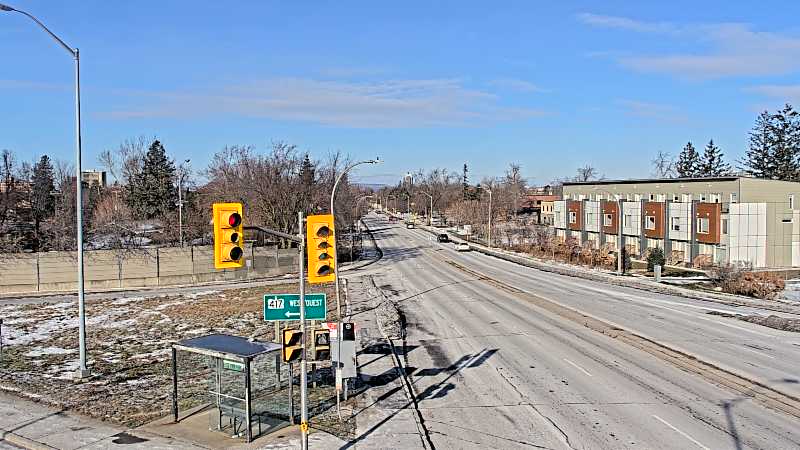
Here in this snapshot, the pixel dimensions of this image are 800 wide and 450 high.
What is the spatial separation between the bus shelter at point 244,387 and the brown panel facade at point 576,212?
66.1 meters

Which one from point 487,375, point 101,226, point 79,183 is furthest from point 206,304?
point 101,226

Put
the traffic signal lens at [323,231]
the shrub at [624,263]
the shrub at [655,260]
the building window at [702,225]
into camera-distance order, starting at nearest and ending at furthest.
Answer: the traffic signal lens at [323,231]
the shrub at [655,260]
the shrub at [624,263]
the building window at [702,225]

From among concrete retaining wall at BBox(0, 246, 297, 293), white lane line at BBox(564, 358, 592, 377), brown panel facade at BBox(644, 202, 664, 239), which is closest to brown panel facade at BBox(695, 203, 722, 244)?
brown panel facade at BBox(644, 202, 664, 239)

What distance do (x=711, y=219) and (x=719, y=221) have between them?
2.16 ft

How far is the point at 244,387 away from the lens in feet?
47.9

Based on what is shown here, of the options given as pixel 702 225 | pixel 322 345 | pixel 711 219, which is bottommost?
pixel 322 345

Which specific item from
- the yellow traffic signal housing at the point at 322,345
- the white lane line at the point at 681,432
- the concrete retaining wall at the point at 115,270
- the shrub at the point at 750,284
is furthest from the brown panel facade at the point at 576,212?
the yellow traffic signal housing at the point at 322,345

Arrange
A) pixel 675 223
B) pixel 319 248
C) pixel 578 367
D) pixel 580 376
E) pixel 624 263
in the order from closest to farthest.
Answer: pixel 319 248, pixel 580 376, pixel 578 367, pixel 624 263, pixel 675 223

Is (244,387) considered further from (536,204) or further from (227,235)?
(536,204)

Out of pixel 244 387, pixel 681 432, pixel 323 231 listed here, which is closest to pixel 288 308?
pixel 244 387

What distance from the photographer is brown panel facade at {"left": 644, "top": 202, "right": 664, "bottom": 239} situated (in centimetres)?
6235

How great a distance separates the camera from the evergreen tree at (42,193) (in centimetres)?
6981

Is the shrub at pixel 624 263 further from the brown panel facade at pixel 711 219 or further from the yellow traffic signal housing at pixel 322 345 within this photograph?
the yellow traffic signal housing at pixel 322 345

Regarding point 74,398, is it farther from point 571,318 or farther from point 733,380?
point 571,318
